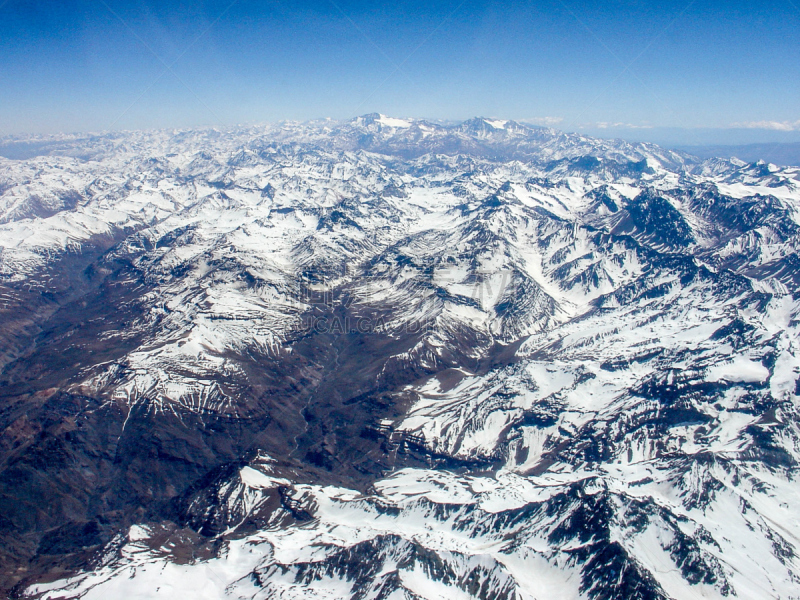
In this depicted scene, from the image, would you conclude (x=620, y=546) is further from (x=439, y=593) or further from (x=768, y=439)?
(x=768, y=439)

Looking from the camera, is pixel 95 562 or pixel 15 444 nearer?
pixel 95 562

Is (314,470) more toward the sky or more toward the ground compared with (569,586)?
more toward the ground

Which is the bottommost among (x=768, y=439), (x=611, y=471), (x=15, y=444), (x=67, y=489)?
(x=67, y=489)

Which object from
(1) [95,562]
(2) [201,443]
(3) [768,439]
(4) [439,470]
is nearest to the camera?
(1) [95,562]

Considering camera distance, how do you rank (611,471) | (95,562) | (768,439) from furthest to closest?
1. (611,471)
2. (768,439)
3. (95,562)

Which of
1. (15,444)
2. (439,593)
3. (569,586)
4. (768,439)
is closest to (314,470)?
(439,593)

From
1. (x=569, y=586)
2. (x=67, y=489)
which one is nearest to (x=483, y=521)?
(x=569, y=586)

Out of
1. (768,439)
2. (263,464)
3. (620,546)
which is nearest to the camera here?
(620,546)

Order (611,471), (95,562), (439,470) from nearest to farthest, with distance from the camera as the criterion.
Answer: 1. (95,562)
2. (611,471)
3. (439,470)

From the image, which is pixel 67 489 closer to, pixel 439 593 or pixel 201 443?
pixel 201 443
